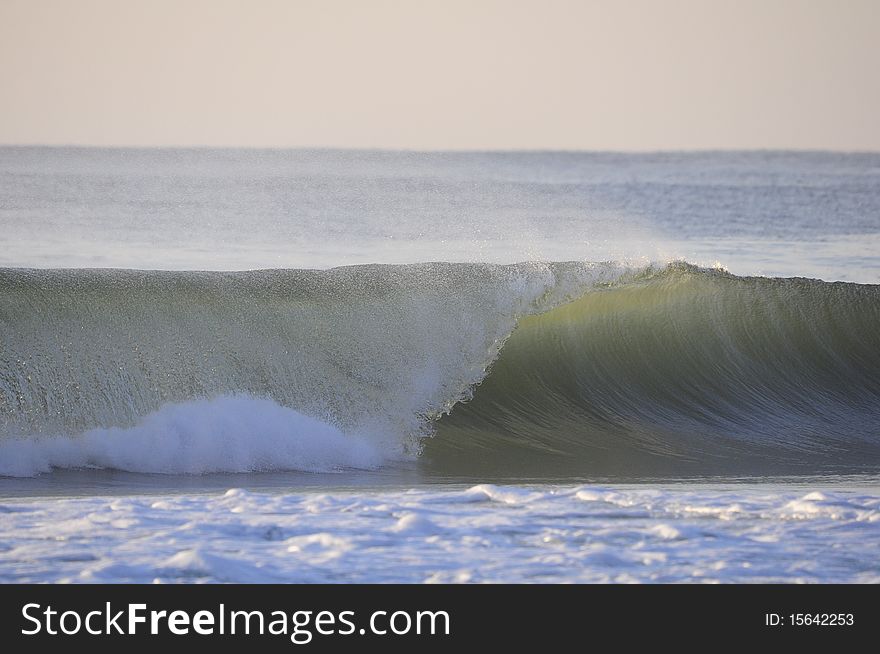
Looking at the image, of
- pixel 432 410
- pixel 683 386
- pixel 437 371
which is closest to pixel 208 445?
pixel 432 410

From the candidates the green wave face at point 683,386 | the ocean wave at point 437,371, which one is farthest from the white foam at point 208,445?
the green wave face at point 683,386

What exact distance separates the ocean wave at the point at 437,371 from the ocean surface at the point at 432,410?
0.08 feet

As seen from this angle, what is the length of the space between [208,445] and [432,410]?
1.72 m

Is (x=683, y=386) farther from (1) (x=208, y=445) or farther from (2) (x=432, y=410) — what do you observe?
(1) (x=208, y=445)

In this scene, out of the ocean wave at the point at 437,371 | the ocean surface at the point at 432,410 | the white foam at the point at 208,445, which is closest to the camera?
the ocean surface at the point at 432,410

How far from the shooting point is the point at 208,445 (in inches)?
278

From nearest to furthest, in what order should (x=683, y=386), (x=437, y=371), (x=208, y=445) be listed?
(x=208, y=445)
(x=437, y=371)
(x=683, y=386)

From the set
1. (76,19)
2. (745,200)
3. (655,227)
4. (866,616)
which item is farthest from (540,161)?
(866,616)

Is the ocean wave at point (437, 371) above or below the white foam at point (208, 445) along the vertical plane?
above

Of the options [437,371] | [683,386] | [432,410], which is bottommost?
[432,410]

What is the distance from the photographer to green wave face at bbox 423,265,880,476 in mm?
7918

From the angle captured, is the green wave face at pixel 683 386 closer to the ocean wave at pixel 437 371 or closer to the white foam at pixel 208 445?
the ocean wave at pixel 437 371

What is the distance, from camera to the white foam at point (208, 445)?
22.4 ft

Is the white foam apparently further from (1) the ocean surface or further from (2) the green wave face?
(2) the green wave face
